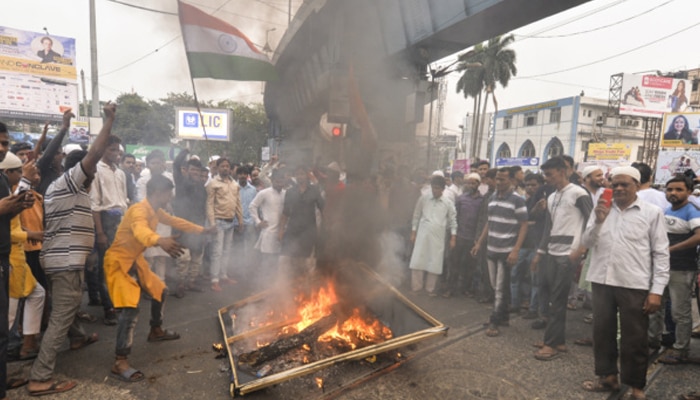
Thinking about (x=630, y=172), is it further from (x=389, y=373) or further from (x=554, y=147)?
(x=554, y=147)

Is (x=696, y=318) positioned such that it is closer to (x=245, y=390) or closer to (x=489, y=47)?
(x=245, y=390)

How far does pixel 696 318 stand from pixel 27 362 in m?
9.15

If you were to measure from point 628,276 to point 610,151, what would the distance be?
21.8 metres

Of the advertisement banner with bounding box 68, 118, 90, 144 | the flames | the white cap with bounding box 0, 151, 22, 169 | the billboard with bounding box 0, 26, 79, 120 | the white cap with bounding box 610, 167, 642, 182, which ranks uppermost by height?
the billboard with bounding box 0, 26, 79, 120

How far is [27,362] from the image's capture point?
12.3ft

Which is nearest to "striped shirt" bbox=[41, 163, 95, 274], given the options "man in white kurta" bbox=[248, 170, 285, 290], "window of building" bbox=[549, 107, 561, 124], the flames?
the flames

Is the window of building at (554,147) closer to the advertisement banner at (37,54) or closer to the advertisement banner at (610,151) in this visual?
the advertisement banner at (610,151)

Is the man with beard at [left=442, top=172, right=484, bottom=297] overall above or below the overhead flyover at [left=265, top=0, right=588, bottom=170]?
below

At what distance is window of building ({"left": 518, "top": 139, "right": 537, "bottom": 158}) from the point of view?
126ft

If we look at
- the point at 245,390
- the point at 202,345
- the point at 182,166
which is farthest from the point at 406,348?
the point at 182,166

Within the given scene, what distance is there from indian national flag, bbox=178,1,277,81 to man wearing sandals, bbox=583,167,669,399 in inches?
229

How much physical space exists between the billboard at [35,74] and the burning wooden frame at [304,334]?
19541 millimetres

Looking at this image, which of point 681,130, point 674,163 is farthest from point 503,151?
point 674,163

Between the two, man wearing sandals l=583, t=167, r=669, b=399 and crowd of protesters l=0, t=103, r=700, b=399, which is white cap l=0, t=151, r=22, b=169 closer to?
crowd of protesters l=0, t=103, r=700, b=399
